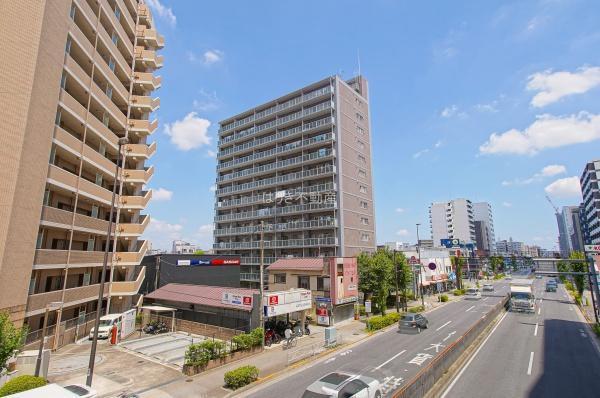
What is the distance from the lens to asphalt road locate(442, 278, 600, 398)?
16.1m

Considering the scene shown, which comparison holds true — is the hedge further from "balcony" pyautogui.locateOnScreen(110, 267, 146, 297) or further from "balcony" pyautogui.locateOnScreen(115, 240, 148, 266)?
"balcony" pyautogui.locateOnScreen(115, 240, 148, 266)

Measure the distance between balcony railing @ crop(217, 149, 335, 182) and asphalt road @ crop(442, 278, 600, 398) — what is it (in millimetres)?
37491

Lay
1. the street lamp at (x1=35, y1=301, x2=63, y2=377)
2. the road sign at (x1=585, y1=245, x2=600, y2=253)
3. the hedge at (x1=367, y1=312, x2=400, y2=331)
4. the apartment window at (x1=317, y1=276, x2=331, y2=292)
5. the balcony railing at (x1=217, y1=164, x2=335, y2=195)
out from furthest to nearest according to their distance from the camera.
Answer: the balcony railing at (x1=217, y1=164, x2=335, y2=195), the apartment window at (x1=317, y1=276, x2=331, y2=292), the road sign at (x1=585, y1=245, x2=600, y2=253), the hedge at (x1=367, y1=312, x2=400, y2=331), the street lamp at (x1=35, y1=301, x2=63, y2=377)

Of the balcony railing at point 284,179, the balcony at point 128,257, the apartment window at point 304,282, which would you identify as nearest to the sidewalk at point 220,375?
the apartment window at point 304,282

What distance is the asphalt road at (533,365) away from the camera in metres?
16.1

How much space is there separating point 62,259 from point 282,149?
43585mm

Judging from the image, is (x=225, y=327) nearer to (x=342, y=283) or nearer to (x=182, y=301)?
(x=182, y=301)

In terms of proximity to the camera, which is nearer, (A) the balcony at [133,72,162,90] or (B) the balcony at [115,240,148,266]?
(B) the balcony at [115,240,148,266]

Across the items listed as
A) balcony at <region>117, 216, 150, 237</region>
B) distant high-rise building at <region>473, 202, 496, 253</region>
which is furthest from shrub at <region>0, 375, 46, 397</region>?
distant high-rise building at <region>473, 202, 496, 253</region>

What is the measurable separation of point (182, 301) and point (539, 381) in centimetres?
2878

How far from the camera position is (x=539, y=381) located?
57.6 ft

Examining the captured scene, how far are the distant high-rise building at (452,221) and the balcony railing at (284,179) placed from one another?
123 metres

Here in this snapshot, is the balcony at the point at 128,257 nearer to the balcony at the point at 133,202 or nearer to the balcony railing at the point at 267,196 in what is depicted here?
the balcony at the point at 133,202

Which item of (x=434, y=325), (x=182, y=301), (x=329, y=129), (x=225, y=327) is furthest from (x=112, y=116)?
(x=434, y=325)
